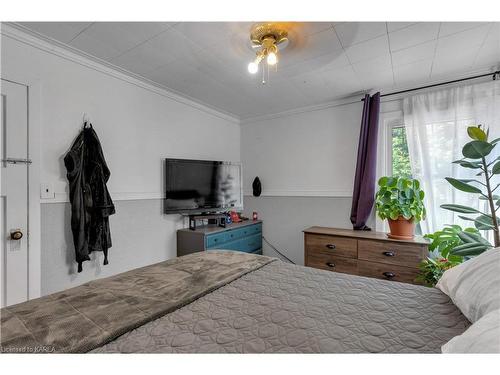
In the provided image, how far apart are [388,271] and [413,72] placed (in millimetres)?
1963

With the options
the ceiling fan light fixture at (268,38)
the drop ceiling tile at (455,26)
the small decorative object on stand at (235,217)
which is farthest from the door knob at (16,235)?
the drop ceiling tile at (455,26)

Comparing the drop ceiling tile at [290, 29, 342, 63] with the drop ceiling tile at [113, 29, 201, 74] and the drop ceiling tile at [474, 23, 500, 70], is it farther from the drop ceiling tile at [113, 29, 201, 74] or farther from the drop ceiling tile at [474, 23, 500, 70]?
the drop ceiling tile at [474, 23, 500, 70]

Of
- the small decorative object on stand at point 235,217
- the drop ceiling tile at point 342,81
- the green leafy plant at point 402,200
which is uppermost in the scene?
the drop ceiling tile at point 342,81

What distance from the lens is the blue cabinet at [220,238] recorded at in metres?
2.70

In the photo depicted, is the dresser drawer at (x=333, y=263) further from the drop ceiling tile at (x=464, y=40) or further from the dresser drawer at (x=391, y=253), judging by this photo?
the drop ceiling tile at (x=464, y=40)

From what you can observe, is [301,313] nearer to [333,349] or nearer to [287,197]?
[333,349]

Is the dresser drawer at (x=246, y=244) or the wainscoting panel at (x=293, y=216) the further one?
the wainscoting panel at (x=293, y=216)

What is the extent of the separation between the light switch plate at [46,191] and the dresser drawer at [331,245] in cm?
249

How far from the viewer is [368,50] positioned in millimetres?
1989

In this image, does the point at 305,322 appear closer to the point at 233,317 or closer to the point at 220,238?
the point at 233,317

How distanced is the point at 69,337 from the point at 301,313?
0.78 m

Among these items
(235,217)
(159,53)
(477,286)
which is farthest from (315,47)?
(235,217)

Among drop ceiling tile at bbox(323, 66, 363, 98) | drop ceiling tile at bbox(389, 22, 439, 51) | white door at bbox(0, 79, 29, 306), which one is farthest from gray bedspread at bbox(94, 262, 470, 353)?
drop ceiling tile at bbox(323, 66, 363, 98)
